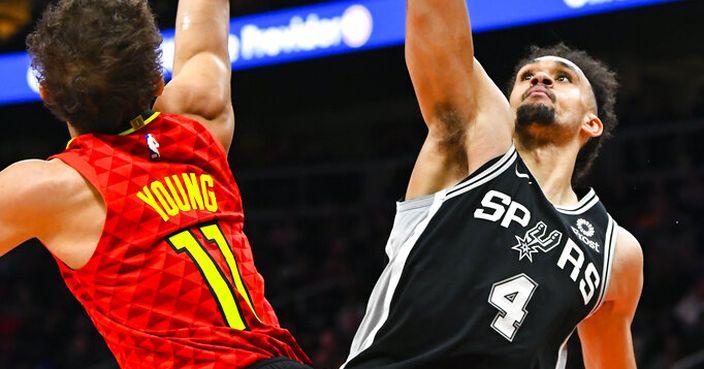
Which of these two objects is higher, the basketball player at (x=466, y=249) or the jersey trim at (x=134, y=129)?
the jersey trim at (x=134, y=129)

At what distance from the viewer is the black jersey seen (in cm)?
256

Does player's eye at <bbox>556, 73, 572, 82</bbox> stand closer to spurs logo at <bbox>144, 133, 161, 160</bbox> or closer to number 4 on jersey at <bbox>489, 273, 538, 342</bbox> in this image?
number 4 on jersey at <bbox>489, 273, 538, 342</bbox>

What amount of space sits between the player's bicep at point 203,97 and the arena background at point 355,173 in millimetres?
4982

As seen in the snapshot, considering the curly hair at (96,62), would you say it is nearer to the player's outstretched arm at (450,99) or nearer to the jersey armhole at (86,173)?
the jersey armhole at (86,173)

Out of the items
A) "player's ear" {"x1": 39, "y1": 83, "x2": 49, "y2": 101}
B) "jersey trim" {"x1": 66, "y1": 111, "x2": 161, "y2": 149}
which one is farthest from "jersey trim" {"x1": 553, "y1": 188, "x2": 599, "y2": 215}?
"player's ear" {"x1": 39, "y1": 83, "x2": 49, "y2": 101}

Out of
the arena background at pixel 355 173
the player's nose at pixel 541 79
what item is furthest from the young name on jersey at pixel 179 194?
the arena background at pixel 355 173

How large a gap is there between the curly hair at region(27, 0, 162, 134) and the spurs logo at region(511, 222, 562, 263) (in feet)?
3.36

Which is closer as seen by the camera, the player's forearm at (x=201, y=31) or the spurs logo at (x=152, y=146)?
the spurs logo at (x=152, y=146)

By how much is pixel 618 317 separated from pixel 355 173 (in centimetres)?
801

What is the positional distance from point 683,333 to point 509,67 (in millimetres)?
2562

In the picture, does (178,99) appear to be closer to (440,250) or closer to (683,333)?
(440,250)

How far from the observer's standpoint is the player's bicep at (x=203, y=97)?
2.71m

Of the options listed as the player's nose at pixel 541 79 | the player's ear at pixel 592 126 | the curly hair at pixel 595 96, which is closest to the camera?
the player's nose at pixel 541 79

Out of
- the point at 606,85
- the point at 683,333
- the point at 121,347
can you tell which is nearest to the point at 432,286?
the point at 121,347
